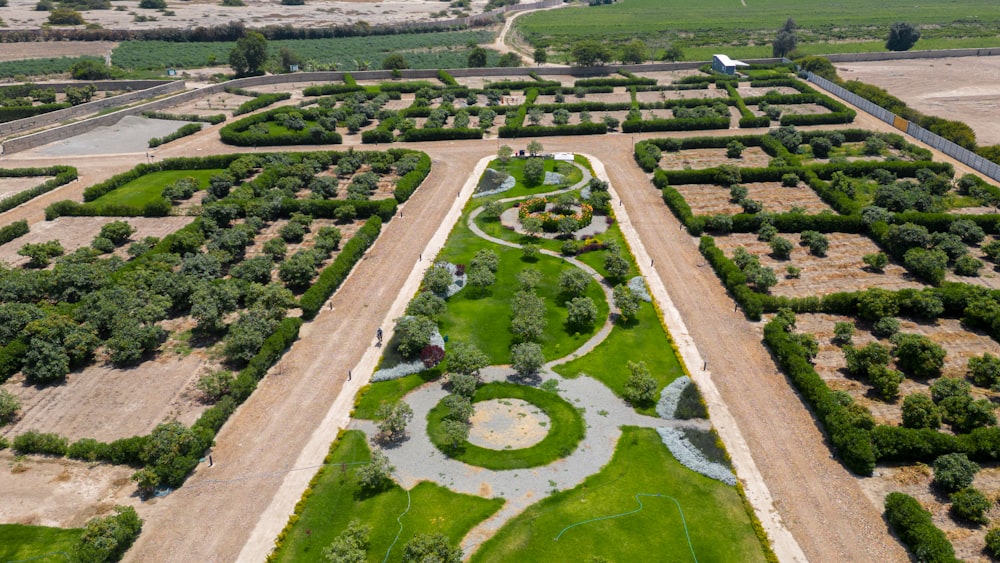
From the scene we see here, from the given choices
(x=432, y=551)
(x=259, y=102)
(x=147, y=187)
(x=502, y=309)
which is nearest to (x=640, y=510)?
(x=432, y=551)

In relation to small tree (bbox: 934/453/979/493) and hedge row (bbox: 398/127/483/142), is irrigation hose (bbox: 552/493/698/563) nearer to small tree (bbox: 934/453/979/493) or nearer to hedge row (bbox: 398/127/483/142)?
small tree (bbox: 934/453/979/493)

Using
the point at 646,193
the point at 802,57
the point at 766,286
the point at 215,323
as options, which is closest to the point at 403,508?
the point at 215,323

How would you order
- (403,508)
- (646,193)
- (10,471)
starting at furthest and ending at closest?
(646,193), (10,471), (403,508)

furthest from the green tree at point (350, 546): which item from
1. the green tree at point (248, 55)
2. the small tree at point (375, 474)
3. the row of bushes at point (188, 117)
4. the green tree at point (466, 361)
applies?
the green tree at point (248, 55)

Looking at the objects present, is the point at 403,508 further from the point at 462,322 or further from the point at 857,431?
the point at 857,431

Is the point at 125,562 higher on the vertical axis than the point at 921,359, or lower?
lower

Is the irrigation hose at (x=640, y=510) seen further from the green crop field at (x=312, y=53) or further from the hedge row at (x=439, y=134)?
the green crop field at (x=312, y=53)

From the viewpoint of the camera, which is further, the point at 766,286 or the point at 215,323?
the point at 766,286
